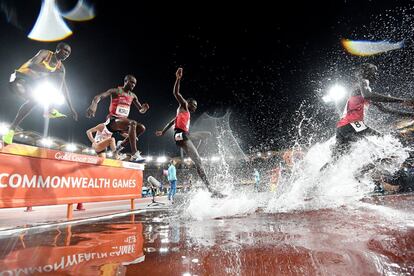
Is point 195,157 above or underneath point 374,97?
underneath

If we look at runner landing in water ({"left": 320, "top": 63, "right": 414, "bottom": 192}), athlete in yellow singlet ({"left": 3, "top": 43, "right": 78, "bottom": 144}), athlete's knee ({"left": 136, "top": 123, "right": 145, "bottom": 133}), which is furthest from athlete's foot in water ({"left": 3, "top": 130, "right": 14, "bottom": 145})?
runner landing in water ({"left": 320, "top": 63, "right": 414, "bottom": 192})

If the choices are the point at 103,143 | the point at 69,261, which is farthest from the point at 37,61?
the point at 69,261

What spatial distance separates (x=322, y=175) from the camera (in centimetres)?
476

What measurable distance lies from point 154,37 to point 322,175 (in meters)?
14.7

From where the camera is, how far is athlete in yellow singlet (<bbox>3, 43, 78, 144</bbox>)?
13.6 feet

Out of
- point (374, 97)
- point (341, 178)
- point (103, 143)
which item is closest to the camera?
point (374, 97)

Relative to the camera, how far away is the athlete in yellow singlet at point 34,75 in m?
4.14

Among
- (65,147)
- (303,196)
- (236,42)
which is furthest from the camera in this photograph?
(65,147)

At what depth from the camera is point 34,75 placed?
4410 millimetres

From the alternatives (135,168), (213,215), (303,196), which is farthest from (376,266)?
(135,168)

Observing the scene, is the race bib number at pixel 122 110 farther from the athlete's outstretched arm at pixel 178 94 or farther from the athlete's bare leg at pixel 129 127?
the athlete's outstretched arm at pixel 178 94

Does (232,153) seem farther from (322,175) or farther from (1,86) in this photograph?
(322,175)

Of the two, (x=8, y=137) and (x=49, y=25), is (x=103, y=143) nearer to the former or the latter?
(x=8, y=137)

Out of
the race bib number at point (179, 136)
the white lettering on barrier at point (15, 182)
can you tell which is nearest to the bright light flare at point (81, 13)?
the race bib number at point (179, 136)
